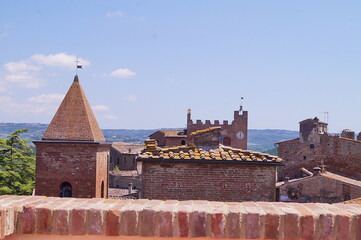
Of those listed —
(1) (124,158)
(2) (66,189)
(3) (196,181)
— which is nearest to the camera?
(3) (196,181)

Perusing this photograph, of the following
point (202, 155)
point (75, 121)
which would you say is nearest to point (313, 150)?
point (75, 121)

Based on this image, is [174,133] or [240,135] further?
[174,133]

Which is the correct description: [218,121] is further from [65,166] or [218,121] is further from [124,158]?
[65,166]

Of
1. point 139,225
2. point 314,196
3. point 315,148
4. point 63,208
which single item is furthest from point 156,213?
point 315,148

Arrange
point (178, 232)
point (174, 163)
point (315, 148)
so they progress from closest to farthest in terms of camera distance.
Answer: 1. point (178, 232)
2. point (174, 163)
3. point (315, 148)

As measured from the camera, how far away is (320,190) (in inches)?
1049

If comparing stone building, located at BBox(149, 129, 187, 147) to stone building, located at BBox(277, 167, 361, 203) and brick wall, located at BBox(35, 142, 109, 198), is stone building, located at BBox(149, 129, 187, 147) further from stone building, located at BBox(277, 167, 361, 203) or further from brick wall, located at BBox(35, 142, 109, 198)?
brick wall, located at BBox(35, 142, 109, 198)

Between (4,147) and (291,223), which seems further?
(4,147)

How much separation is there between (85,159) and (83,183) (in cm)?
115

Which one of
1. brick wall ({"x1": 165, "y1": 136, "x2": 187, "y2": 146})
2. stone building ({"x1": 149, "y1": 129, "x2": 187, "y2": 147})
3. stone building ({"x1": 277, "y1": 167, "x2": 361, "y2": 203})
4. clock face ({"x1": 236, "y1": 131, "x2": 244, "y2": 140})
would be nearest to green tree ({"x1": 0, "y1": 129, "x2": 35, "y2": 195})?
stone building ({"x1": 277, "y1": 167, "x2": 361, "y2": 203})

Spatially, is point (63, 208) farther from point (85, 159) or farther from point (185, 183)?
point (85, 159)

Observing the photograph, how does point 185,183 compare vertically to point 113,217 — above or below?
below

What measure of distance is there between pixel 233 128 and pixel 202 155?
51.2 meters

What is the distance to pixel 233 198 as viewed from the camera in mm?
11102
